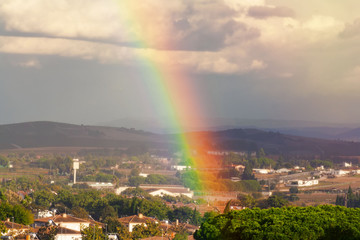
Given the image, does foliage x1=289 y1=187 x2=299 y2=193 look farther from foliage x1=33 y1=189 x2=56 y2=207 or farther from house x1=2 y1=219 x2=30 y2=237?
house x1=2 y1=219 x2=30 y2=237

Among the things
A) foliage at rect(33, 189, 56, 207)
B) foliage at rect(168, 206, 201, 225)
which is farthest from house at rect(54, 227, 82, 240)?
foliage at rect(33, 189, 56, 207)

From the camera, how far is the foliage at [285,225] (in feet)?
123

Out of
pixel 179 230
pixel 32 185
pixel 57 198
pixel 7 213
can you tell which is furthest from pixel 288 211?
pixel 32 185

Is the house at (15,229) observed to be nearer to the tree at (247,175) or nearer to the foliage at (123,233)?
the foliage at (123,233)

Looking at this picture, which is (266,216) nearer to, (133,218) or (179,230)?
(179,230)

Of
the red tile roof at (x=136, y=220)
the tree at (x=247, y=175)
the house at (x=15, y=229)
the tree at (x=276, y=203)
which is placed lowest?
the red tile roof at (x=136, y=220)

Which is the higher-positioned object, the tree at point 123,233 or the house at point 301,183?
the house at point 301,183

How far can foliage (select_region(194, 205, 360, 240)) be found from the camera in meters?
37.4

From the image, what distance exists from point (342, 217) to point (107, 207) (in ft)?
154

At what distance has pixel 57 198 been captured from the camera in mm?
96938

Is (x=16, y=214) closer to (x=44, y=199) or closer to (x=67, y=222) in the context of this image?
(x=67, y=222)

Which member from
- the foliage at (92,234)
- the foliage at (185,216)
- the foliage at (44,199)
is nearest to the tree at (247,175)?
the foliage at (44,199)

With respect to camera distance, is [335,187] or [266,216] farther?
[335,187]

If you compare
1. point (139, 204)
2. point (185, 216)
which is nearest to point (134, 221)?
point (185, 216)
